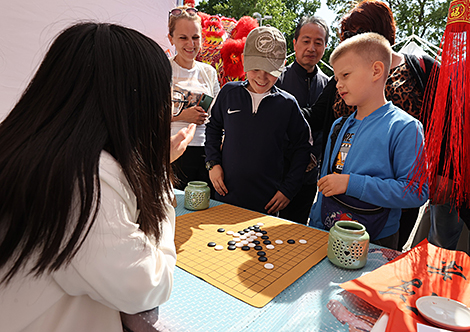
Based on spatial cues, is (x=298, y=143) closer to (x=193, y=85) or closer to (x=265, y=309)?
Result: (x=193, y=85)

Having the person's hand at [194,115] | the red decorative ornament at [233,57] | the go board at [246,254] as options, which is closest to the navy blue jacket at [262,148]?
the person's hand at [194,115]

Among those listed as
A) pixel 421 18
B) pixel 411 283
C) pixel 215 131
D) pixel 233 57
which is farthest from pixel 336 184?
pixel 421 18

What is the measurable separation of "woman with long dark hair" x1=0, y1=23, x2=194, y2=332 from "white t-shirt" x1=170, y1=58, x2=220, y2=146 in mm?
1411

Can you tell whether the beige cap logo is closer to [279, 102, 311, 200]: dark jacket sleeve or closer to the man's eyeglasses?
[279, 102, 311, 200]: dark jacket sleeve

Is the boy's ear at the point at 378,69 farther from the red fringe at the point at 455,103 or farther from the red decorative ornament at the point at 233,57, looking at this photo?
the red decorative ornament at the point at 233,57

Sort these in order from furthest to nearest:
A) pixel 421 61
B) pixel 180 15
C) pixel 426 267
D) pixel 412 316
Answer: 1. pixel 180 15
2. pixel 421 61
3. pixel 426 267
4. pixel 412 316

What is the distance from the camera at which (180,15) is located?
2.29 m

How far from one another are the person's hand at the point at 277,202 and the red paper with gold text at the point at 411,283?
854mm

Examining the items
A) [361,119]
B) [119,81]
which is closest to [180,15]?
[361,119]

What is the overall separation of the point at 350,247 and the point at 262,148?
1.04 m

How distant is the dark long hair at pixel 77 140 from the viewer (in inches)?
23.4

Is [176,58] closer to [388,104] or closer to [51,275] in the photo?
[388,104]

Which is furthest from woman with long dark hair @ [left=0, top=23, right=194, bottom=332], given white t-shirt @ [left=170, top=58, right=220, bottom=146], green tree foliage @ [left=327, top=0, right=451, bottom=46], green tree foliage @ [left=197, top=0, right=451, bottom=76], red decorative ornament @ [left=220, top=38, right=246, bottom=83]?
green tree foliage @ [left=327, top=0, right=451, bottom=46]

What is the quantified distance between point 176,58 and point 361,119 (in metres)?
1.51
